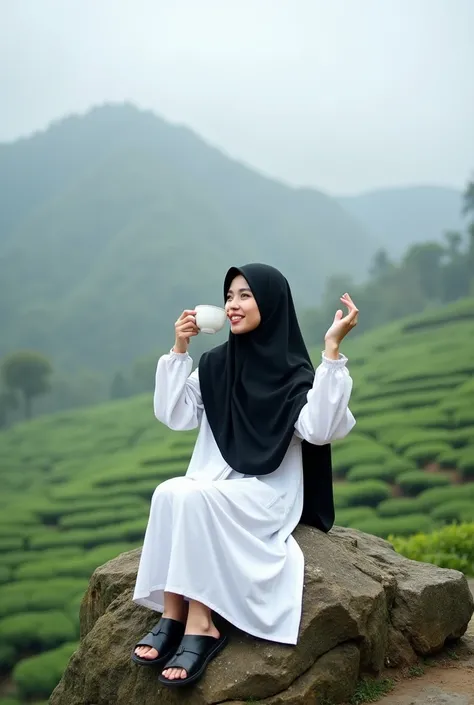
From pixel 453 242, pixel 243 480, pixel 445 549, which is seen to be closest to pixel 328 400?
pixel 243 480

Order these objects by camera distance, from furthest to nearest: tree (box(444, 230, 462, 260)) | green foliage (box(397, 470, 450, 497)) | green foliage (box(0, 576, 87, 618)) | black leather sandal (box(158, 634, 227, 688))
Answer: tree (box(444, 230, 462, 260)) < green foliage (box(397, 470, 450, 497)) < green foliage (box(0, 576, 87, 618)) < black leather sandal (box(158, 634, 227, 688))

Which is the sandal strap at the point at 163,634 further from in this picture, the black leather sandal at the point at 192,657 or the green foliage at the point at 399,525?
the green foliage at the point at 399,525

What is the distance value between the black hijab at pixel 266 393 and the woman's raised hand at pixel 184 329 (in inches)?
7.0

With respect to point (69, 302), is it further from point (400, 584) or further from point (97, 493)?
point (400, 584)

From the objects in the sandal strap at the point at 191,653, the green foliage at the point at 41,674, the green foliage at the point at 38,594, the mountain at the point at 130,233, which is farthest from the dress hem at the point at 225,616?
the mountain at the point at 130,233

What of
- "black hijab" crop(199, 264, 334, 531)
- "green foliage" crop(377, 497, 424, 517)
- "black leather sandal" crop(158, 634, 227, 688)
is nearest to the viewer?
"black leather sandal" crop(158, 634, 227, 688)

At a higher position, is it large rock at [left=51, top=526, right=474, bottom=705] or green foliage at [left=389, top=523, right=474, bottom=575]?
large rock at [left=51, top=526, right=474, bottom=705]

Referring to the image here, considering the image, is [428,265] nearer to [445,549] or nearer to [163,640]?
[445,549]

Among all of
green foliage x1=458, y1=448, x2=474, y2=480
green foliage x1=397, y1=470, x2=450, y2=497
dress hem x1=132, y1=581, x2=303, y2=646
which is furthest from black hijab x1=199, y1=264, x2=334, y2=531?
green foliage x1=458, y1=448, x2=474, y2=480

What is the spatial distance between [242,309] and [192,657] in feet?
4.76

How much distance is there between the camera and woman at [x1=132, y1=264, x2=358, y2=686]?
10.4 feet

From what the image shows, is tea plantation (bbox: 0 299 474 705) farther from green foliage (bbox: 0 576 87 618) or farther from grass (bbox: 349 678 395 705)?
grass (bbox: 349 678 395 705)

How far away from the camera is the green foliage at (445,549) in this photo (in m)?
7.16

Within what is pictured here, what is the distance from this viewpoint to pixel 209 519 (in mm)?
3215
